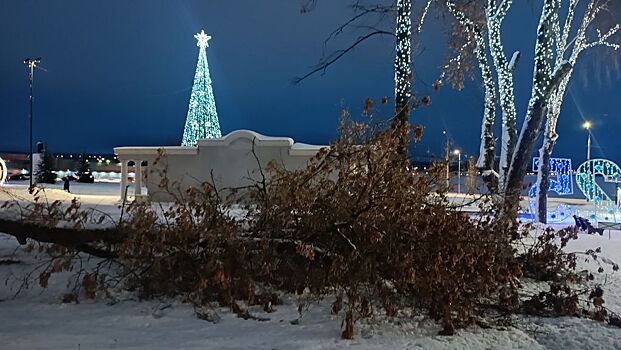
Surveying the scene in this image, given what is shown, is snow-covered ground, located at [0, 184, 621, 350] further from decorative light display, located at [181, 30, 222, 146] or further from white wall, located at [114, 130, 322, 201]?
decorative light display, located at [181, 30, 222, 146]

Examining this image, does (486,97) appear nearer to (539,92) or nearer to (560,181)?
(539,92)

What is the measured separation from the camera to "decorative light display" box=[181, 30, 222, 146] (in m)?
30.9

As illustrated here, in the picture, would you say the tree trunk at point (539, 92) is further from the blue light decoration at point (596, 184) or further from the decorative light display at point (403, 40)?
the blue light decoration at point (596, 184)

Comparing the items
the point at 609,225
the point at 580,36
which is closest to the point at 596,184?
the point at 609,225

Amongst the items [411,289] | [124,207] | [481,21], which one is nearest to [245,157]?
[481,21]

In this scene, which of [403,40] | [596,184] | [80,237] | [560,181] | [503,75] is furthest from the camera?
[560,181]

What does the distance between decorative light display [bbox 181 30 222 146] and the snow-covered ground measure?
24.3 metres

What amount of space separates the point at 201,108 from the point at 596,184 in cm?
2012

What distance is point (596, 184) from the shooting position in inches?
756

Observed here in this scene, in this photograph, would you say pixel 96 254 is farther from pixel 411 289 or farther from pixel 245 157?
pixel 245 157

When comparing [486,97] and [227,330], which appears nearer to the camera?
[227,330]

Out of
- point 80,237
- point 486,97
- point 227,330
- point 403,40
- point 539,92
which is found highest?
point 403,40

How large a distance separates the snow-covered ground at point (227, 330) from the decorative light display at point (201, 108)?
24.3 m

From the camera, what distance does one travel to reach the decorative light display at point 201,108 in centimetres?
3091
